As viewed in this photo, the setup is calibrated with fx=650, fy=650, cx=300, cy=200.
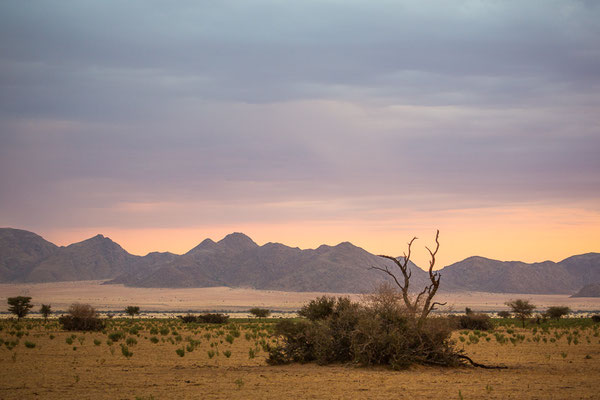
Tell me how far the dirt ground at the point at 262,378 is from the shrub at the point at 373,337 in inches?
22.2

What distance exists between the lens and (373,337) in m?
22.9

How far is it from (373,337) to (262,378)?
4.19 metres

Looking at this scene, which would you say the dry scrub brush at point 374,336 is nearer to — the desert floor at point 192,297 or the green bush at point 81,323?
the green bush at point 81,323

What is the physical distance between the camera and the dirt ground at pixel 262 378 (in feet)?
60.0

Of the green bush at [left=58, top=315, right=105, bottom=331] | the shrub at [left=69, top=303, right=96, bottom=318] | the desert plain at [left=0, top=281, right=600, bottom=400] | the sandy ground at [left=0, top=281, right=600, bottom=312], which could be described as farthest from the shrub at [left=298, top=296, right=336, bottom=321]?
the sandy ground at [left=0, top=281, right=600, bottom=312]

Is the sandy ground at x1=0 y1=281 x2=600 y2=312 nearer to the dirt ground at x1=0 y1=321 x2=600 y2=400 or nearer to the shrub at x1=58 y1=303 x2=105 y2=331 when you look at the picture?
the shrub at x1=58 y1=303 x2=105 y2=331

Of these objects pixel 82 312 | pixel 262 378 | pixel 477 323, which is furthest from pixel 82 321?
pixel 477 323

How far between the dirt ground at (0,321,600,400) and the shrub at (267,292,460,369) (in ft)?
1.85

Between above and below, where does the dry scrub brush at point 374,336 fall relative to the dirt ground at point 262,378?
above

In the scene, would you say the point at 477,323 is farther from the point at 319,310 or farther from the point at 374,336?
the point at 374,336

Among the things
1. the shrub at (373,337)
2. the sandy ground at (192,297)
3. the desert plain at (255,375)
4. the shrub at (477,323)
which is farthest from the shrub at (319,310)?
the sandy ground at (192,297)

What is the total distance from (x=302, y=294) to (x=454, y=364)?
166126 millimetres

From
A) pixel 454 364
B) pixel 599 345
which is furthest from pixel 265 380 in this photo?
pixel 599 345

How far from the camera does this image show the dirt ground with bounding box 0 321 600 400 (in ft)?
60.0
